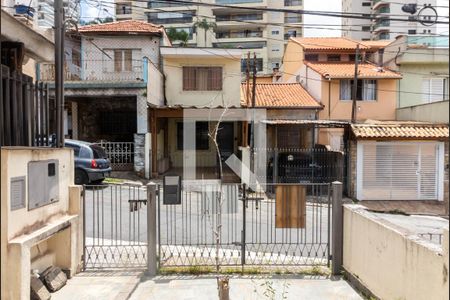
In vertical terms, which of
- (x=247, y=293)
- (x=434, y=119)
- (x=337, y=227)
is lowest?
(x=247, y=293)

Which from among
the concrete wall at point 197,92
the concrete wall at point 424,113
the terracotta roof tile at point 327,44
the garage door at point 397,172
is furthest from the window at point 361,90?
the garage door at point 397,172

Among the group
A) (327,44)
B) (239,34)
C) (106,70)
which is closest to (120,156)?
(106,70)

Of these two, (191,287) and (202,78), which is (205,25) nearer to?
(202,78)

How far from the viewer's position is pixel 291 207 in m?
7.43

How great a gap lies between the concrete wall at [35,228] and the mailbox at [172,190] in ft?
4.69

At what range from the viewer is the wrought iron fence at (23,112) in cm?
555

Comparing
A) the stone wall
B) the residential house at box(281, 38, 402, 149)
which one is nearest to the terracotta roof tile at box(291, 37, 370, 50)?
the residential house at box(281, 38, 402, 149)

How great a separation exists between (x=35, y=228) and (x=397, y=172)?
1454 cm

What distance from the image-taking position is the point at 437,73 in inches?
958

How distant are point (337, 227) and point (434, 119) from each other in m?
13.5

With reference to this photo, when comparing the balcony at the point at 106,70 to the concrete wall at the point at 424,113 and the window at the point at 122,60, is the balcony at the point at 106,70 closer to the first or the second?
the window at the point at 122,60


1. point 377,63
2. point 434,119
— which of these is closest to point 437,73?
point 377,63

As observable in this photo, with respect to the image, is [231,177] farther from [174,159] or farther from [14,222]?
[14,222]

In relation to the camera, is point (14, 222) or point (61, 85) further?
point (61, 85)
